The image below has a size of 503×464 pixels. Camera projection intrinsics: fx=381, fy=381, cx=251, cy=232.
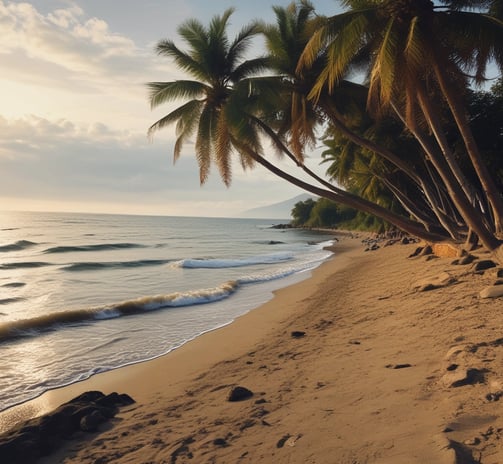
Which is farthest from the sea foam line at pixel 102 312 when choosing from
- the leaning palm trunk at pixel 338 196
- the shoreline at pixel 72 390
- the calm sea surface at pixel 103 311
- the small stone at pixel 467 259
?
the small stone at pixel 467 259

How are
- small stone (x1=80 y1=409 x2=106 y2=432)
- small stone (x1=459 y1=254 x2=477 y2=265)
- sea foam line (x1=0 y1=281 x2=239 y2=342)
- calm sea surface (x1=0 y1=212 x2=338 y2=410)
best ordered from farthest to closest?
small stone (x1=459 y1=254 x2=477 y2=265), sea foam line (x1=0 y1=281 x2=239 y2=342), calm sea surface (x1=0 y1=212 x2=338 y2=410), small stone (x1=80 y1=409 x2=106 y2=432)


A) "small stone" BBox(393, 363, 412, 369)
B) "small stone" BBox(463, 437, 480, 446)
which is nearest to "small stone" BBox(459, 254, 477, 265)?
"small stone" BBox(393, 363, 412, 369)

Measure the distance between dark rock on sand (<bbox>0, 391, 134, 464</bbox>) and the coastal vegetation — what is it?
27.5 ft

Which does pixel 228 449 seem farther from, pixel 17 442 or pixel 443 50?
pixel 443 50

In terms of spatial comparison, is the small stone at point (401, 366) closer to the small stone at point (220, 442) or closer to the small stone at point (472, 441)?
the small stone at point (472, 441)

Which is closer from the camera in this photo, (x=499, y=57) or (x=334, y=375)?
(x=334, y=375)

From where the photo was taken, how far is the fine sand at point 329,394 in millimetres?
3418

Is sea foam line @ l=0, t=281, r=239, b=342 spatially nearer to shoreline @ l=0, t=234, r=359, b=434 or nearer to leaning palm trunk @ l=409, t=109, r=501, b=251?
shoreline @ l=0, t=234, r=359, b=434

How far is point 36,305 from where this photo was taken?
554 inches

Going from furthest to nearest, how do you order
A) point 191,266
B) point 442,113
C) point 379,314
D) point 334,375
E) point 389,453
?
1. point 191,266
2. point 442,113
3. point 379,314
4. point 334,375
5. point 389,453

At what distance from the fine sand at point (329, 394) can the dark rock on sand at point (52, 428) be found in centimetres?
15

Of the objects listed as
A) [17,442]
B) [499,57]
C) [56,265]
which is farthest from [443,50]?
[56,265]

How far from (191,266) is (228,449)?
22.3m

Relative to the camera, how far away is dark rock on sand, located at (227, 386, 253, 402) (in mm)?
5060
